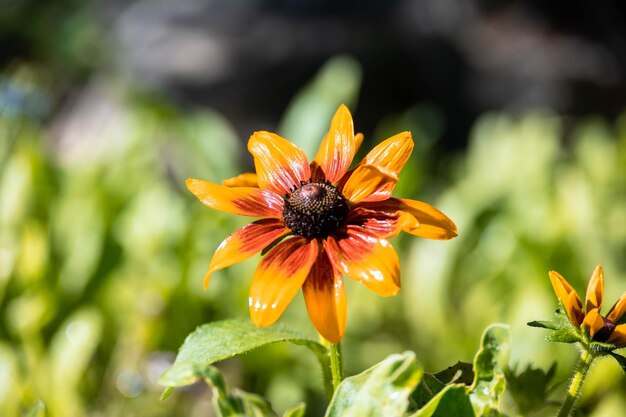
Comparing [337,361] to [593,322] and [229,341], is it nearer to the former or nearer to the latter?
[229,341]

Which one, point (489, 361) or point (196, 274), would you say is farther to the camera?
point (196, 274)

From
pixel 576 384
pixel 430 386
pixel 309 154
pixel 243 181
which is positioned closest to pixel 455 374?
pixel 430 386

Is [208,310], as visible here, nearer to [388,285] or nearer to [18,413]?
[18,413]

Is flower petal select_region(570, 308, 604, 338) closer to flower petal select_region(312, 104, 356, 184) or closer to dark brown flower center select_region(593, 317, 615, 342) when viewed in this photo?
dark brown flower center select_region(593, 317, 615, 342)

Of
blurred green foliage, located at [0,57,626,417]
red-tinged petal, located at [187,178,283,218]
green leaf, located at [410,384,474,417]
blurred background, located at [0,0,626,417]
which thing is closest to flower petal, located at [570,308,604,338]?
green leaf, located at [410,384,474,417]

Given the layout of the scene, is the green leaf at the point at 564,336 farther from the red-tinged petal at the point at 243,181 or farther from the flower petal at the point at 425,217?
the red-tinged petal at the point at 243,181
